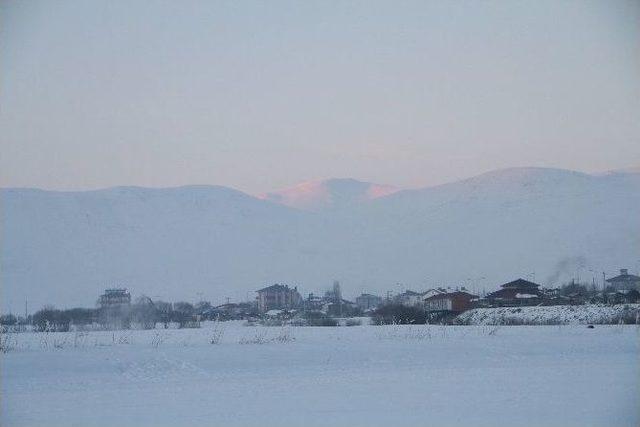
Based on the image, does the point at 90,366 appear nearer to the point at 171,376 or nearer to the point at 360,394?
the point at 171,376

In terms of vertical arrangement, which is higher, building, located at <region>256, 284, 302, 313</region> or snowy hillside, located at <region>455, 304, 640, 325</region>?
building, located at <region>256, 284, 302, 313</region>

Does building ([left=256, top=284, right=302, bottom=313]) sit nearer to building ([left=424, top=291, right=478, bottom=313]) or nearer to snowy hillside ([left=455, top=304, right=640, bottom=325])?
building ([left=424, top=291, right=478, bottom=313])

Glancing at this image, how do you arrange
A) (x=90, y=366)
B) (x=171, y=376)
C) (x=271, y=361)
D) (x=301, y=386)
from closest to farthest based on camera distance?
1. (x=301, y=386)
2. (x=171, y=376)
3. (x=90, y=366)
4. (x=271, y=361)

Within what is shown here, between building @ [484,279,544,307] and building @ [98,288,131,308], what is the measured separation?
137 feet

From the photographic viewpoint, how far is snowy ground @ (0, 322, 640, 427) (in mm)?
13320

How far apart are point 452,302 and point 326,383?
59.6 m

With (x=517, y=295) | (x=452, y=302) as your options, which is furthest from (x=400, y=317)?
(x=517, y=295)

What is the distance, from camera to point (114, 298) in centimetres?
9525

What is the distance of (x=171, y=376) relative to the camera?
63.5ft

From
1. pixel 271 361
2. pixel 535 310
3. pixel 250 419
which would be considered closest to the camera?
pixel 250 419

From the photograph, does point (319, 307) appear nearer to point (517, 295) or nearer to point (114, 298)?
point (114, 298)

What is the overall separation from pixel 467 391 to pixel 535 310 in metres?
40.8

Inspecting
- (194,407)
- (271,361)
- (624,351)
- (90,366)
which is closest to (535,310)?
(624,351)

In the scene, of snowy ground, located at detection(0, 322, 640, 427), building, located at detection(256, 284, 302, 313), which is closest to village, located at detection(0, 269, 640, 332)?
building, located at detection(256, 284, 302, 313)
